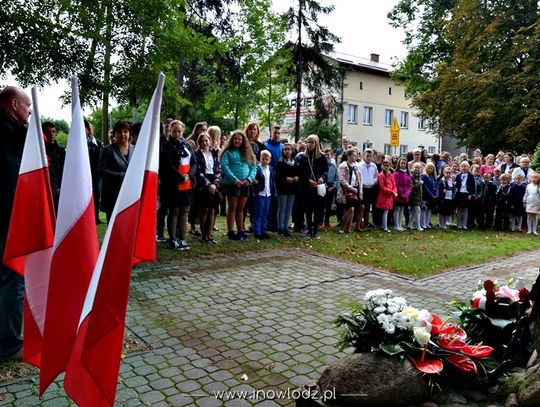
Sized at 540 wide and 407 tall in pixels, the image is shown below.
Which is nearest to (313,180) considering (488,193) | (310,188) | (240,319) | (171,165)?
(310,188)

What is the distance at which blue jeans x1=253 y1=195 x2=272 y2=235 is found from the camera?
32.4ft

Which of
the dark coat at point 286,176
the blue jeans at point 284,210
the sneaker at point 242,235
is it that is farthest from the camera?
the blue jeans at point 284,210

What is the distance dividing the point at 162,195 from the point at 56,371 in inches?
221

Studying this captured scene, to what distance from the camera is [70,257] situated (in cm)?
288

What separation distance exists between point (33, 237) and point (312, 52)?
23483mm

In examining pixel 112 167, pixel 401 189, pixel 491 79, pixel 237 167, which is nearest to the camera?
pixel 112 167

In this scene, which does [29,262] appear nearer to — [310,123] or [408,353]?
[408,353]

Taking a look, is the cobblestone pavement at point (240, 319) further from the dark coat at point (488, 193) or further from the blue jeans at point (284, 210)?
the dark coat at point (488, 193)

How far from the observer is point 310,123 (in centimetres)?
3741

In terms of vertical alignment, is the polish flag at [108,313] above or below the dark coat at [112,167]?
below

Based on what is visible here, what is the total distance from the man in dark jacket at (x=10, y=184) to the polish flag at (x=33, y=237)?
609 mm

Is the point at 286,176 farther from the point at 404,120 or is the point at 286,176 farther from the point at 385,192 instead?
the point at 404,120

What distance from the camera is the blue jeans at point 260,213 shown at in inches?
389

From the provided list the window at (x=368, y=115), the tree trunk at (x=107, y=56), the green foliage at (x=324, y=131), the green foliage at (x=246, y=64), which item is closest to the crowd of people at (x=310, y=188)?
the tree trunk at (x=107, y=56)
